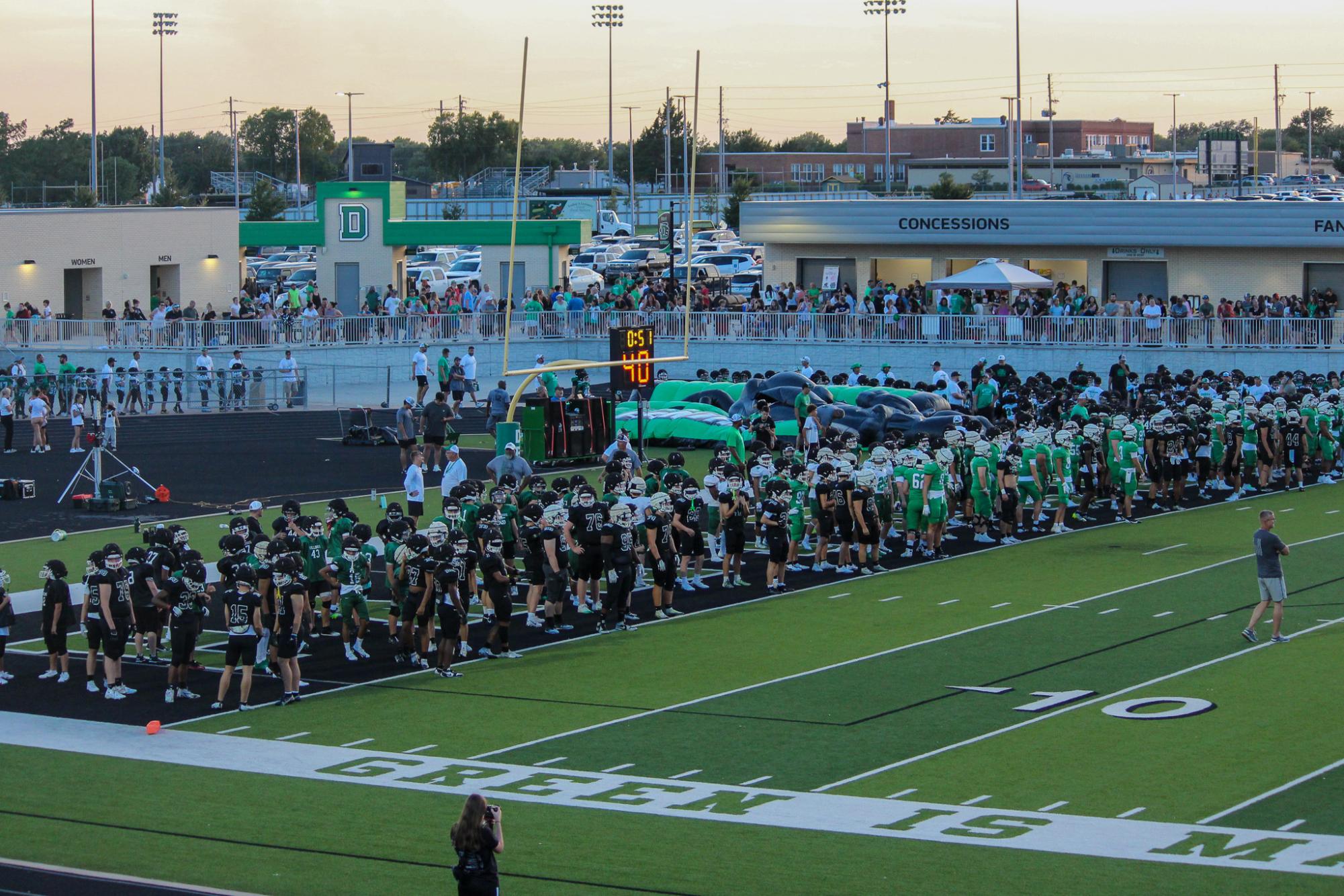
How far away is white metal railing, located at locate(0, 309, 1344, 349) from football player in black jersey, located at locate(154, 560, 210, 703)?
2599cm

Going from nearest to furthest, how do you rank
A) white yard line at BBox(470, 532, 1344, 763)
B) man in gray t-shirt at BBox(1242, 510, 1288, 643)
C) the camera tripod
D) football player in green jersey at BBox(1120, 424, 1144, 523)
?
white yard line at BBox(470, 532, 1344, 763)
man in gray t-shirt at BBox(1242, 510, 1288, 643)
football player in green jersey at BBox(1120, 424, 1144, 523)
the camera tripod

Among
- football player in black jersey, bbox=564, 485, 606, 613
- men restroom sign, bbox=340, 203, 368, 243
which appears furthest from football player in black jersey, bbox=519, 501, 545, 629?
men restroom sign, bbox=340, 203, 368, 243

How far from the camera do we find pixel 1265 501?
27266 mm

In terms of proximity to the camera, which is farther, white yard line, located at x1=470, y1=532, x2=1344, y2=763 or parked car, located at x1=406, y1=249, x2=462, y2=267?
parked car, located at x1=406, y1=249, x2=462, y2=267

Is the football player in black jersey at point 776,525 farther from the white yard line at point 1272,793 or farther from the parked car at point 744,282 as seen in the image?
the parked car at point 744,282

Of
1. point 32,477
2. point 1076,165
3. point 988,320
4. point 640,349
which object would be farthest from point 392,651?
point 1076,165

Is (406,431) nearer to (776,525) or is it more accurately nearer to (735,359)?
(776,525)

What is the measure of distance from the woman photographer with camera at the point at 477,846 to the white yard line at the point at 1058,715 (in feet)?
14.4

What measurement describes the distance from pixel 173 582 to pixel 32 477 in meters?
15.0

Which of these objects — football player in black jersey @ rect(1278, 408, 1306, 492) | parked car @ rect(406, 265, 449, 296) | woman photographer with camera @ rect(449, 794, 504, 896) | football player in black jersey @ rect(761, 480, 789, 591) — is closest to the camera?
woman photographer with camera @ rect(449, 794, 504, 896)

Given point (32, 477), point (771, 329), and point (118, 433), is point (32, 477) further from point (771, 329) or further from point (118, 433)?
point (771, 329)

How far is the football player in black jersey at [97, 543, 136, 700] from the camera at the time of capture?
15.9 m

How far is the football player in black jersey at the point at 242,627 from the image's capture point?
1523 centimetres

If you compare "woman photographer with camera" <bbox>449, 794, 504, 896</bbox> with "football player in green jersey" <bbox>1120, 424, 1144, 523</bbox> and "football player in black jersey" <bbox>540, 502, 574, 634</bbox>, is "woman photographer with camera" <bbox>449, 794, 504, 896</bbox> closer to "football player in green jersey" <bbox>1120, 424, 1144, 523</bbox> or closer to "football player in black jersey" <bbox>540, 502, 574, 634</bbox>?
"football player in black jersey" <bbox>540, 502, 574, 634</bbox>
